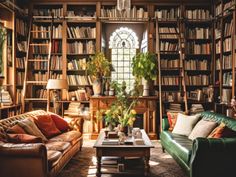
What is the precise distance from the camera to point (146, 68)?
7492 millimetres

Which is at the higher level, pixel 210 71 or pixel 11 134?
pixel 210 71

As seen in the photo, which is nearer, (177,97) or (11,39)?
(11,39)

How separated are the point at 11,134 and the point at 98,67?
146 inches

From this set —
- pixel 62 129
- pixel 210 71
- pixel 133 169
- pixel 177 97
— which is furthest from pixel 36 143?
pixel 210 71

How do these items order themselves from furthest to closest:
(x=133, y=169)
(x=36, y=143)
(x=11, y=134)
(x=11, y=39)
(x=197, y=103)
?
1. (x=197, y=103)
2. (x=11, y=39)
3. (x=133, y=169)
4. (x=11, y=134)
5. (x=36, y=143)

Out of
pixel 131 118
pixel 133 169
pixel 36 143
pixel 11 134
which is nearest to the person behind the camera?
pixel 36 143

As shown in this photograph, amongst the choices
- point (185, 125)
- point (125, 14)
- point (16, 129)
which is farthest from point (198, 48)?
point (16, 129)

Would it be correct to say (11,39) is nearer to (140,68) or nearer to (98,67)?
(98,67)

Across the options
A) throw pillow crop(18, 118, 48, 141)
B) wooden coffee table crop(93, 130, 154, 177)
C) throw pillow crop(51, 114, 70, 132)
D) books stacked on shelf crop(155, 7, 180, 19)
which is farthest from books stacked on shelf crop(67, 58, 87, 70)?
A: wooden coffee table crop(93, 130, 154, 177)

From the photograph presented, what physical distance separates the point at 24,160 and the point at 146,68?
4.37 metres

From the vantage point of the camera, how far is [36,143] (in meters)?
3.79

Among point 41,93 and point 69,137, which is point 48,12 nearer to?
point 41,93

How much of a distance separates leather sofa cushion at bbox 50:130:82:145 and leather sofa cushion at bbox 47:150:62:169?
32.9 inches

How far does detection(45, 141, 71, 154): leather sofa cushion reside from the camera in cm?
444
